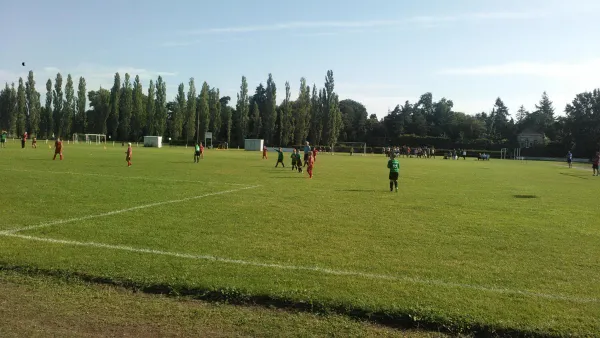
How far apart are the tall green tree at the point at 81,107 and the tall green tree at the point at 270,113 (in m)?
42.1

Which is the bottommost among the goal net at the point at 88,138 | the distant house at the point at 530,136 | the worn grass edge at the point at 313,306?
the worn grass edge at the point at 313,306

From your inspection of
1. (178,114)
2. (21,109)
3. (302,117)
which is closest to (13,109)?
(21,109)

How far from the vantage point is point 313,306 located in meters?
5.53

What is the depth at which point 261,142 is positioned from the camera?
8162cm

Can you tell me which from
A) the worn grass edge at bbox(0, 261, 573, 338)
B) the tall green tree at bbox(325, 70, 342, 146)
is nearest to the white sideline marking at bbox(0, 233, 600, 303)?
the worn grass edge at bbox(0, 261, 573, 338)

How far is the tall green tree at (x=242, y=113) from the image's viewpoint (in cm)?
10269

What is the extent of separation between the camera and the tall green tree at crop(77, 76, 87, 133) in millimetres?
104375

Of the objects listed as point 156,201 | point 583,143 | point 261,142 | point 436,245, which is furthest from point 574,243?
point 583,143

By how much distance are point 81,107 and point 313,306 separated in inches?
4438

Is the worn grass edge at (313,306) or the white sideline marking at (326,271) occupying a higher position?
the white sideline marking at (326,271)

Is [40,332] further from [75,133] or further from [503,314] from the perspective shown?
[75,133]

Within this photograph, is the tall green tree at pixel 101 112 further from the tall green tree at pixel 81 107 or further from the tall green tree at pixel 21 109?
the tall green tree at pixel 21 109

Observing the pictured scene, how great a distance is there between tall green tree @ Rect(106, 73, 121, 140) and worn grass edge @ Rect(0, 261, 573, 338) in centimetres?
10358

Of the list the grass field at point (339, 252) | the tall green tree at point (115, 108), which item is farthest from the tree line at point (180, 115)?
the grass field at point (339, 252)
